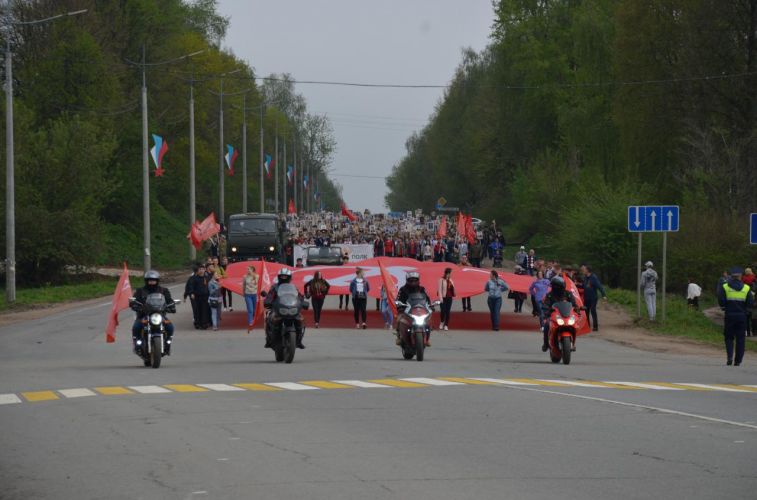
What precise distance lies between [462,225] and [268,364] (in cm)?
4290

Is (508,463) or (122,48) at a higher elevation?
(122,48)

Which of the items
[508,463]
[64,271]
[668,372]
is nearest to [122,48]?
[64,271]

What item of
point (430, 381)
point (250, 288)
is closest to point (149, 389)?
point (430, 381)

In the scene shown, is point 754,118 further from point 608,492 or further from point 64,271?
point 608,492

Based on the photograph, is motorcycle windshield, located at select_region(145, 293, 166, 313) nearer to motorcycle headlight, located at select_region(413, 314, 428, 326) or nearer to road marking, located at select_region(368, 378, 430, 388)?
road marking, located at select_region(368, 378, 430, 388)

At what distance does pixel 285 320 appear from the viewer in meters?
23.0

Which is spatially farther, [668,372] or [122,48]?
[122,48]

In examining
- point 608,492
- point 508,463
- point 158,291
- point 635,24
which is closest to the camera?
point 608,492

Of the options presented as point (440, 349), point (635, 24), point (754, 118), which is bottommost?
point (440, 349)

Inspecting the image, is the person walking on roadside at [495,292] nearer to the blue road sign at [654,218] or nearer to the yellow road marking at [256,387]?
the blue road sign at [654,218]

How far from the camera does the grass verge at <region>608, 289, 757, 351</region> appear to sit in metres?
33.3

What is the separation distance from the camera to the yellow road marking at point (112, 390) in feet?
57.2

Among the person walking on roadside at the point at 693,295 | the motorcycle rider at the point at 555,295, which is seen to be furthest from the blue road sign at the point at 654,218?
the motorcycle rider at the point at 555,295

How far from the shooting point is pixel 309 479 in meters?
10.3
